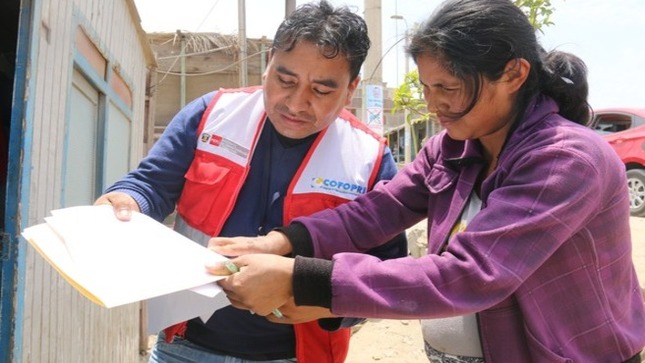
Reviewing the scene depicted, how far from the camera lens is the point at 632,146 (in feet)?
28.2

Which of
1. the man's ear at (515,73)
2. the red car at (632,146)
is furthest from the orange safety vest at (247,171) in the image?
the red car at (632,146)

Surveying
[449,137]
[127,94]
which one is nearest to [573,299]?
[449,137]

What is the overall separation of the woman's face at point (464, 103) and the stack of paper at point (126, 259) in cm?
69

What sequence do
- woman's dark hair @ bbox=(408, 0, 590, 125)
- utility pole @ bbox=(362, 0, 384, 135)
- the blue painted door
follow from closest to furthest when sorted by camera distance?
woman's dark hair @ bbox=(408, 0, 590, 125) → the blue painted door → utility pole @ bbox=(362, 0, 384, 135)

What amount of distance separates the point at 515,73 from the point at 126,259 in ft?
3.44

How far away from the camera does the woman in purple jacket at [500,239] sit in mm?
1254

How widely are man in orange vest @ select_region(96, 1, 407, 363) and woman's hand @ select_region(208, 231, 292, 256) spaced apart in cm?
14

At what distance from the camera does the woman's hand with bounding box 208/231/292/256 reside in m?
1.55

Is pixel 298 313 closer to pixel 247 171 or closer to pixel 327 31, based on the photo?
pixel 247 171

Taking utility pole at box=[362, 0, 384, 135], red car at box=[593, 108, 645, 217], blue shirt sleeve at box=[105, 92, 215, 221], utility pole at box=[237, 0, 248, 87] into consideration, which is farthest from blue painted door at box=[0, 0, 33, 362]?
red car at box=[593, 108, 645, 217]

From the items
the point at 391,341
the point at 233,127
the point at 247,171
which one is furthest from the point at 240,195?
the point at 391,341

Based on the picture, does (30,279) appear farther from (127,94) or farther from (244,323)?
(127,94)

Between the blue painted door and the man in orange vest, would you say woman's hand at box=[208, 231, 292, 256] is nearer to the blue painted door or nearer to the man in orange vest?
the man in orange vest

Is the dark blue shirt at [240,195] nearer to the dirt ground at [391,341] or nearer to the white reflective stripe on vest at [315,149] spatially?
the white reflective stripe on vest at [315,149]
